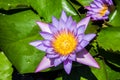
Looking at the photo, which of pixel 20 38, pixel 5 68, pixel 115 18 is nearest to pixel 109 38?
pixel 115 18

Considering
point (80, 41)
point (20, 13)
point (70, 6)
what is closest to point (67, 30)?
point (80, 41)

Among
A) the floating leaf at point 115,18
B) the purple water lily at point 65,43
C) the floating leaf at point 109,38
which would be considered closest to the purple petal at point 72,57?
the purple water lily at point 65,43

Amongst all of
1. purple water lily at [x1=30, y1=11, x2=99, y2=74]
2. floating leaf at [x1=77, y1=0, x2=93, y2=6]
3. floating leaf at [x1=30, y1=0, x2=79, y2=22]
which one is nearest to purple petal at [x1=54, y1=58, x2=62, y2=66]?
purple water lily at [x1=30, y1=11, x2=99, y2=74]

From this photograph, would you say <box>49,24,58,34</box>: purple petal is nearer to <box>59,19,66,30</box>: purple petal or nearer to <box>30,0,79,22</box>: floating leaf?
<box>59,19,66,30</box>: purple petal

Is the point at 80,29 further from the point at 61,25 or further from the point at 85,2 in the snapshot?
the point at 85,2

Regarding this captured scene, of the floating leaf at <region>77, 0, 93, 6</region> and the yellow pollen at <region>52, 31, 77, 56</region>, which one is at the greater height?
the floating leaf at <region>77, 0, 93, 6</region>

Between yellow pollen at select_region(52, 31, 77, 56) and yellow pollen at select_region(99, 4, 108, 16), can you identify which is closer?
yellow pollen at select_region(52, 31, 77, 56)

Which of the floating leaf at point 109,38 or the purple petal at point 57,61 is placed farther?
the floating leaf at point 109,38

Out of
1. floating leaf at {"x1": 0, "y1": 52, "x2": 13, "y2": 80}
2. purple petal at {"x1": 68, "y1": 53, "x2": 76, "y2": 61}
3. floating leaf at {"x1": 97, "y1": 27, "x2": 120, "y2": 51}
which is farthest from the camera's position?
floating leaf at {"x1": 0, "y1": 52, "x2": 13, "y2": 80}

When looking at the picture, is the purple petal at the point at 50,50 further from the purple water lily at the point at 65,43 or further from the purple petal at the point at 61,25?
the purple petal at the point at 61,25
